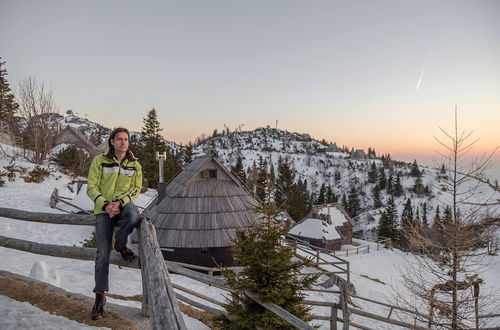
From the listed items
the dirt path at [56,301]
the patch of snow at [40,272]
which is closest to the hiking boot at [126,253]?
the dirt path at [56,301]

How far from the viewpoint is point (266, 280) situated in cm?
562

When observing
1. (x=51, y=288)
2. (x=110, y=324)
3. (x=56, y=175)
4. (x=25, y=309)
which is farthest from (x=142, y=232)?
(x=56, y=175)

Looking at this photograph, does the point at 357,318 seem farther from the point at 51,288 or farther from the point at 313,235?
the point at 313,235

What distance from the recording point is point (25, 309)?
411 cm

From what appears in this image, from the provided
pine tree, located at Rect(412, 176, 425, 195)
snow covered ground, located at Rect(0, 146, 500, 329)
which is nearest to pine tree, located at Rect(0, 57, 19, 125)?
snow covered ground, located at Rect(0, 146, 500, 329)

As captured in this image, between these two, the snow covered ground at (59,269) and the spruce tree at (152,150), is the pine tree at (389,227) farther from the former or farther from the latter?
the spruce tree at (152,150)

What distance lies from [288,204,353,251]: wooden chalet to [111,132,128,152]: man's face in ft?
112

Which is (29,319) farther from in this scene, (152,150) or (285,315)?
(152,150)

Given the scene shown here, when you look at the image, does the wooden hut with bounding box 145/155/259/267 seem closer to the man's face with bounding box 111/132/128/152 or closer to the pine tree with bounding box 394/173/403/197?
the man's face with bounding box 111/132/128/152

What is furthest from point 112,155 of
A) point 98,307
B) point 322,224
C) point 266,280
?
point 322,224

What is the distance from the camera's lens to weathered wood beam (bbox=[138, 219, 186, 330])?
181cm

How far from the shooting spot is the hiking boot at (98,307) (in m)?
3.86

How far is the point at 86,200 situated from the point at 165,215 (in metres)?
9.48

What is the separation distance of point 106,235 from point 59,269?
730 centimetres
